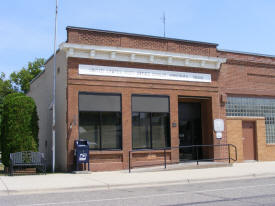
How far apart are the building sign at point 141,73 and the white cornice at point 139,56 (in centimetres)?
46

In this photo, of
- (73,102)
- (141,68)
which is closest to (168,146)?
(141,68)

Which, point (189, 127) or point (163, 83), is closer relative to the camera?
point (163, 83)

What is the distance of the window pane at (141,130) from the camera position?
1839cm

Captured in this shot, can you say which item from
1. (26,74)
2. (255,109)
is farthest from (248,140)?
(26,74)

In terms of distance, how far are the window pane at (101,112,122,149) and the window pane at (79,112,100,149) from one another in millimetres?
297

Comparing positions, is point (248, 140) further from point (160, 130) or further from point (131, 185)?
point (131, 185)

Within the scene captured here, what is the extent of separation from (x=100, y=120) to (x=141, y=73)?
3281 millimetres

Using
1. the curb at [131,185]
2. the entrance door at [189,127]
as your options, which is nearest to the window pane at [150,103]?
the entrance door at [189,127]

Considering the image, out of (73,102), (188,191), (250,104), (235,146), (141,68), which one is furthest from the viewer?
(250,104)

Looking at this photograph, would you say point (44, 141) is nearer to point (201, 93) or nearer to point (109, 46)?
point (109, 46)

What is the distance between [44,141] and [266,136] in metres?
13.5

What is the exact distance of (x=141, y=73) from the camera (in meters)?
18.7

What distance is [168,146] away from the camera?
19172mm

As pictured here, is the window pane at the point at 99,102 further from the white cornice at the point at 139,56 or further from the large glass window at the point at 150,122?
the white cornice at the point at 139,56
